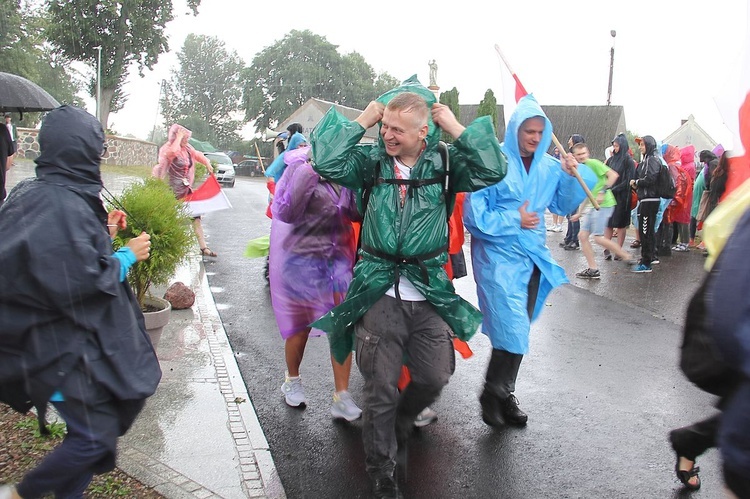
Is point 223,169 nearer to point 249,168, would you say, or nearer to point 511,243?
point 249,168

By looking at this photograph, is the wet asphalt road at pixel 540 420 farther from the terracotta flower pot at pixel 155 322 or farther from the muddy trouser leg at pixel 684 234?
the muddy trouser leg at pixel 684 234

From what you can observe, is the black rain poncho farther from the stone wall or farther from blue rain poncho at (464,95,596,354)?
the stone wall

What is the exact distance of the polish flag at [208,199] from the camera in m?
8.92

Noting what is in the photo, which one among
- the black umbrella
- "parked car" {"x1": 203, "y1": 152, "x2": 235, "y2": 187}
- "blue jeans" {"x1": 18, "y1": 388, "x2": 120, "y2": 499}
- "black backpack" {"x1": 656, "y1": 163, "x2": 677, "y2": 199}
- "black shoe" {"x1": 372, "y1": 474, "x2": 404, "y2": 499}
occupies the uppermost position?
the black umbrella

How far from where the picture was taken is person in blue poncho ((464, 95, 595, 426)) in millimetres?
3959

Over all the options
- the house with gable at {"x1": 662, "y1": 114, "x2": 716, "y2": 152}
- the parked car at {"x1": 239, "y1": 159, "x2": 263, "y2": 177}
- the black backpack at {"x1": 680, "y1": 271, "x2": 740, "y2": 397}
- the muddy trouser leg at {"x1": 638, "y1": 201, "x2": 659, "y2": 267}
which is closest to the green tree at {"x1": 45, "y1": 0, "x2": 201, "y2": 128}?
Result: the parked car at {"x1": 239, "y1": 159, "x2": 263, "y2": 177}

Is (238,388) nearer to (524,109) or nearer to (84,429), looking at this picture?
(84,429)

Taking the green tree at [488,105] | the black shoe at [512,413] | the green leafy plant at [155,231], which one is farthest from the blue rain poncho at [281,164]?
the green tree at [488,105]

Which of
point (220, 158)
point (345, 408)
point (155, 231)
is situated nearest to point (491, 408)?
point (345, 408)

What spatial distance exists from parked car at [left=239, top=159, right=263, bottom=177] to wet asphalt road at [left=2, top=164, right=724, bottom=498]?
42697mm

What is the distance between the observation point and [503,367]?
4051 mm

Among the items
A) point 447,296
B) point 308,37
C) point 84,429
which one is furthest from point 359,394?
point 308,37

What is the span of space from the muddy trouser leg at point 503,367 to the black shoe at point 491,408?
3 centimetres

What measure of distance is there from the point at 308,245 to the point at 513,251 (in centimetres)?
128
